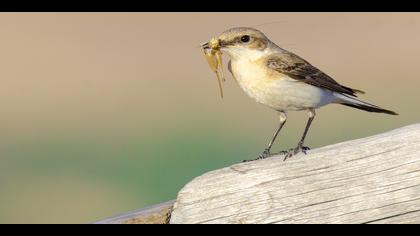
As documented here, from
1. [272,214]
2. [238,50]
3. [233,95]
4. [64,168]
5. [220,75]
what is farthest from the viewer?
[233,95]

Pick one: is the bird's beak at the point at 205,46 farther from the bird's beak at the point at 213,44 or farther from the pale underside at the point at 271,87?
the pale underside at the point at 271,87

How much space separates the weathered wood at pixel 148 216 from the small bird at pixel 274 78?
2190mm

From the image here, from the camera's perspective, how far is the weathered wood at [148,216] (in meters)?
3.75

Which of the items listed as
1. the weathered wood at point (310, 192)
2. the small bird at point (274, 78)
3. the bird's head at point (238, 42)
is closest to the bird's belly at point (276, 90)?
the small bird at point (274, 78)

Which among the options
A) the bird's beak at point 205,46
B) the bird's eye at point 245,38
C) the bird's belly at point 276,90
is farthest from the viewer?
the bird's eye at point 245,38

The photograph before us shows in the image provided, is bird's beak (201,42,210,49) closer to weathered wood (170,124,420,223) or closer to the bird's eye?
the bird's eye

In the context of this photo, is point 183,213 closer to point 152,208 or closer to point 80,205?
point 152,208

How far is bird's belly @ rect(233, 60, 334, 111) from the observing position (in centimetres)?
609

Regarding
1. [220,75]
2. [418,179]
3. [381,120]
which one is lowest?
[381,120]

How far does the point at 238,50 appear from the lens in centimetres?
625

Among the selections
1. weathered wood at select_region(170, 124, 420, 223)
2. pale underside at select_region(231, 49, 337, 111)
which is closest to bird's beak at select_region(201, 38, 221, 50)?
pale underside at select_region(231, 49, 337, 111)

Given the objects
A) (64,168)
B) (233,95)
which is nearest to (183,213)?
(64,168)

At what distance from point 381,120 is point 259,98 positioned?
25.2 ft

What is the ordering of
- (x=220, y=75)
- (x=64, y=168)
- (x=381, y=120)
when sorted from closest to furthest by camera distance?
(x=220, y=75), (x=64, y=168), (x=381, y=120)
